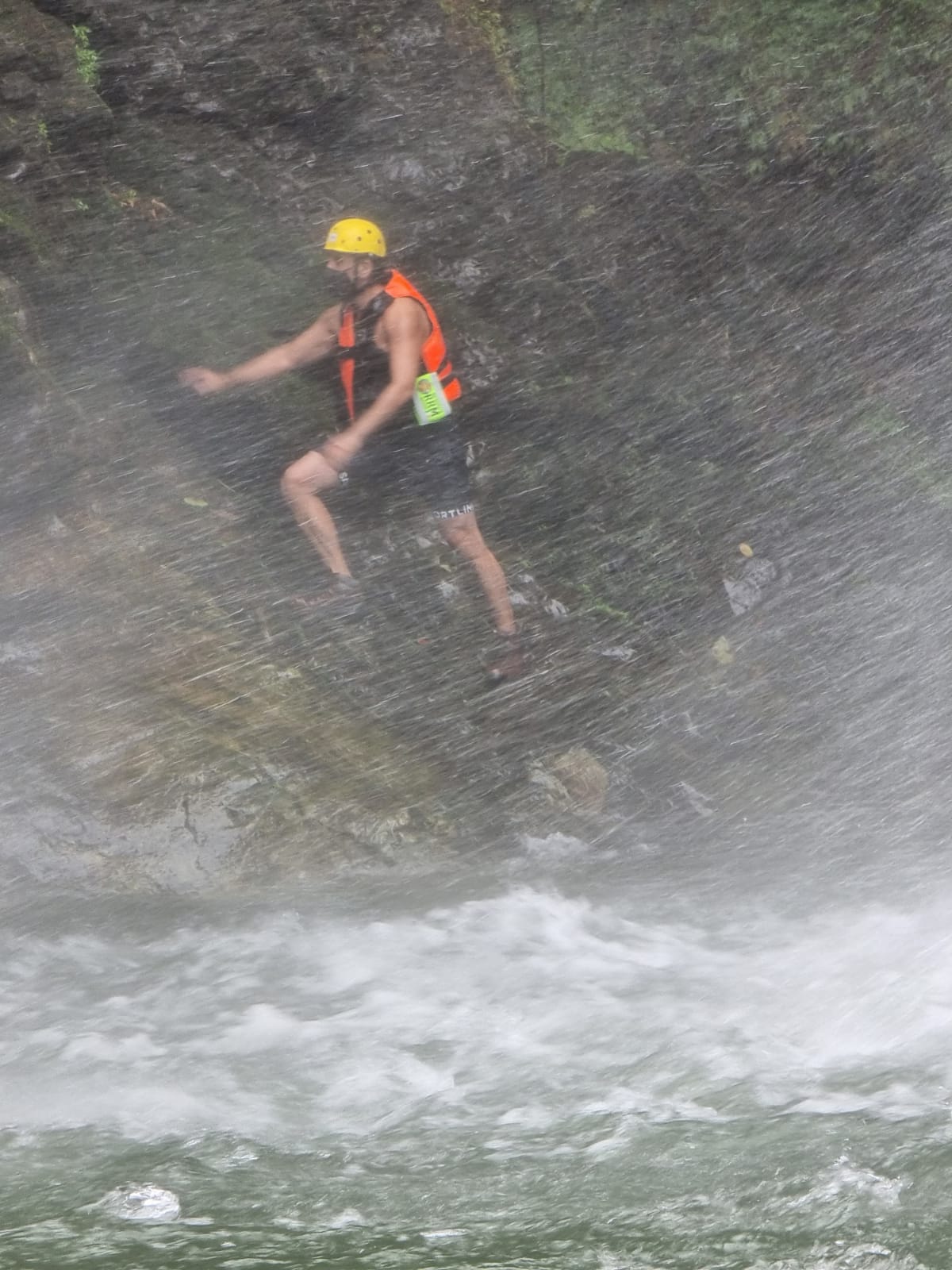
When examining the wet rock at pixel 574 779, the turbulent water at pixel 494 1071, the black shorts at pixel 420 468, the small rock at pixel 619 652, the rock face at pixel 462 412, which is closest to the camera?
the turbulent water at pixel 494 1071

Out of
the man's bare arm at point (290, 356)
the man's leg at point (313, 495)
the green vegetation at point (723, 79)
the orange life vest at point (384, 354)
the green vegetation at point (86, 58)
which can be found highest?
the green vegetation at point (86, 58)

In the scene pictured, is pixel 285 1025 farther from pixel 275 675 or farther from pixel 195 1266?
pixel 275 675

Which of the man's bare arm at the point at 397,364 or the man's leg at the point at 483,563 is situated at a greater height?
the man's bare arm at the point at 397,364

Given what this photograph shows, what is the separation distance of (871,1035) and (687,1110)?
→ 787 mm

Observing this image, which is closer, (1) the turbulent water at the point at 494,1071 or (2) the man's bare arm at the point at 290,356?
(1) the turbulent water at the point at 494,1071

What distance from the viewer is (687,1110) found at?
11.2ft

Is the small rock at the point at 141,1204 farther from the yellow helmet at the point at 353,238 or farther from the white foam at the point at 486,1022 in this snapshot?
the yellow helmet at the point at 353,238

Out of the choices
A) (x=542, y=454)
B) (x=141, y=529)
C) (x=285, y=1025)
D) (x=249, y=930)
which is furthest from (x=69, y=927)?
(x=542, y=454)

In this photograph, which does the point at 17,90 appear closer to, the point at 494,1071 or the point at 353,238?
Result: the point at 353,238

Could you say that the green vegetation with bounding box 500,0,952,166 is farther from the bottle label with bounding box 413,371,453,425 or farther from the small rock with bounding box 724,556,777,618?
the bottle label with bounding box 413,371,453,425

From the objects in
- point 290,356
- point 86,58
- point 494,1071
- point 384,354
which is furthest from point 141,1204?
point 86,58

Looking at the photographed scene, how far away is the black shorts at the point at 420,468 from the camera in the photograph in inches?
218

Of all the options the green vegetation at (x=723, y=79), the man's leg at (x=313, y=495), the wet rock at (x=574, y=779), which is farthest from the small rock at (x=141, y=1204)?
the green vegetation at (x=723, y=79)

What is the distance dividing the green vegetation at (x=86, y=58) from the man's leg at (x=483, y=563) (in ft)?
10.5
